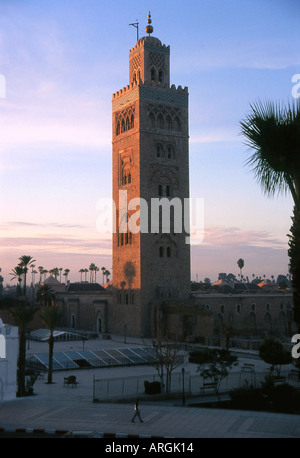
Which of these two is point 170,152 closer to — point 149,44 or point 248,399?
point 149,44

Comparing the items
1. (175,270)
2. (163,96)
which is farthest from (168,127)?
(175,270)

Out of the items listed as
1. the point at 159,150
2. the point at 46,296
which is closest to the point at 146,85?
the point at 159,150

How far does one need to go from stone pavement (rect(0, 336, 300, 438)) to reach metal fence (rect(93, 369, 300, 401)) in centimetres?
140

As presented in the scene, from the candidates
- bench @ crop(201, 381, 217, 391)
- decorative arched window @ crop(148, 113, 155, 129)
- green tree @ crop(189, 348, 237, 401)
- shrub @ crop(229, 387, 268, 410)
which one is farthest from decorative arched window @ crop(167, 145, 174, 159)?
shrub @ crop(229, 387, 268, 410)

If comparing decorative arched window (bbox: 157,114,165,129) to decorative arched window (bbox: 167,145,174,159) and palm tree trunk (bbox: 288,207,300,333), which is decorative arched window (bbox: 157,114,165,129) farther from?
palm tree trunk (bbox: 288,207,300,333)

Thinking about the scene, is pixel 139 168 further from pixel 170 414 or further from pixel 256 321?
pixel 170 414

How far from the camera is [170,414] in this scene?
20.7m

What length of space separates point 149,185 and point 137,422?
39.9 meters

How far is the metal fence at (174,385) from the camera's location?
25812 millimetres

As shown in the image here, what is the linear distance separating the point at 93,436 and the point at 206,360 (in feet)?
36.9

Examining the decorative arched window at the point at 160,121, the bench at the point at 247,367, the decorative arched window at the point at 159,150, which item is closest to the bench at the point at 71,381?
the bench at the point at 247,367

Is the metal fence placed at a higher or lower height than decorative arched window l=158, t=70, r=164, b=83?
lower

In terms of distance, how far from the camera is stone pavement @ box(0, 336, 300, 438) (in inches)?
701

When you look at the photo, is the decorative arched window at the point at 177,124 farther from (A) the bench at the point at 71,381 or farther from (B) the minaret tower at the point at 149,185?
(A) the bench at the point at 71,381
